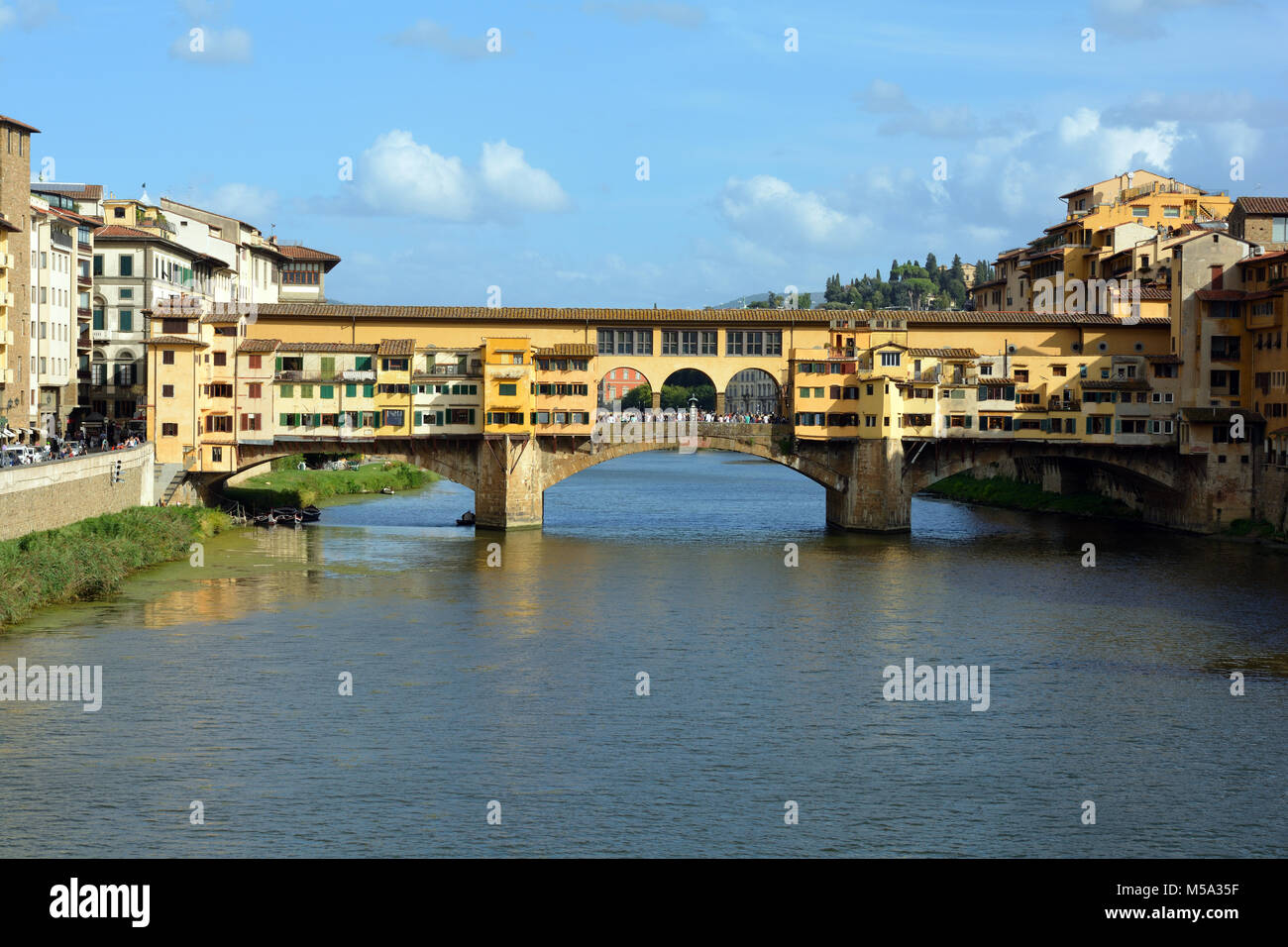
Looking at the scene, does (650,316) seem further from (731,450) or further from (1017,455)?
(1017,455)

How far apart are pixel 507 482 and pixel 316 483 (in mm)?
23265

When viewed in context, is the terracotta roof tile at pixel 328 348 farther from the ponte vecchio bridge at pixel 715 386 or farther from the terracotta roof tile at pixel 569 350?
the terracotta roof tile at pixel 569 350

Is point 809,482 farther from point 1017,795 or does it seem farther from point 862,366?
point 1017,795

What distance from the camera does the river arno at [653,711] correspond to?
27.3 metres

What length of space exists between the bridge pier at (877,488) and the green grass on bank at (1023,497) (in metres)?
14.1

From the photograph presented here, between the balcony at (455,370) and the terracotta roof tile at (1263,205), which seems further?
the terracotta roof tile at (1263,205)

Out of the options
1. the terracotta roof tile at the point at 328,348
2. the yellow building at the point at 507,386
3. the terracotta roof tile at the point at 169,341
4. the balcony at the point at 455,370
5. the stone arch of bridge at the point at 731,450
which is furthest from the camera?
the stone arch of bridge at the point at 731,450

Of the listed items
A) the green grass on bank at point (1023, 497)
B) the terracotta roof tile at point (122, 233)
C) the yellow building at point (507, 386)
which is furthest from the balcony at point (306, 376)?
the green grass on bank at point (1023, 497)

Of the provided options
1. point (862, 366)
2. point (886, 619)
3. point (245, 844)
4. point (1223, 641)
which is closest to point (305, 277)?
point (862, 366)

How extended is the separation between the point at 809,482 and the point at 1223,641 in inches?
2761

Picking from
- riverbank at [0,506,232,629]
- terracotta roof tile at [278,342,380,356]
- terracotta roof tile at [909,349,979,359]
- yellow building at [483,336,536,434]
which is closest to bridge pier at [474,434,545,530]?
yellow building at [483,336,536,434]

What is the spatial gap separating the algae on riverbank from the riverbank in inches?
494

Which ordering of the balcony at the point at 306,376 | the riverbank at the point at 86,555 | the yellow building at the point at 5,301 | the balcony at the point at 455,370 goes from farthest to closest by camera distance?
the balcony at the point at 455,370 < the balcony at the point at 306,376 < the yellow building at the point at 5,301 < the riverbank at the point at 86,555

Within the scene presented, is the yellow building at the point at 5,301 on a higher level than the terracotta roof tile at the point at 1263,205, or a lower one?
lower
